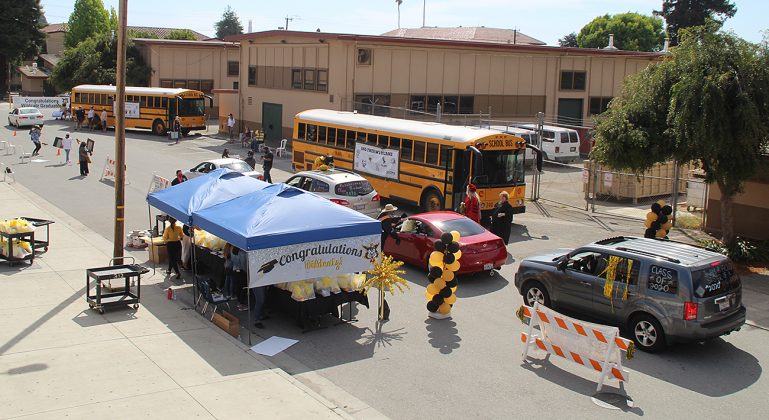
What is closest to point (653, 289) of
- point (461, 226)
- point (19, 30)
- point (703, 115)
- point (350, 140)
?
point (461, 226)

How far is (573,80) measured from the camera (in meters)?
48.1

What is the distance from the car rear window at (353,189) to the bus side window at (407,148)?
2.78m

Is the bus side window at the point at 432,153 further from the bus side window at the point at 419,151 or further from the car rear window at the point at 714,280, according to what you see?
the car rear window at the point at 714,280

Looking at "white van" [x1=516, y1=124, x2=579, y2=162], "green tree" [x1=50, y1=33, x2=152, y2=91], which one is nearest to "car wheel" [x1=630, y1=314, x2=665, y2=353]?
"white van" [x1=516, y1=124, x2=579, y2=162]

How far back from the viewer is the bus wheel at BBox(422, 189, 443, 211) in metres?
23.4

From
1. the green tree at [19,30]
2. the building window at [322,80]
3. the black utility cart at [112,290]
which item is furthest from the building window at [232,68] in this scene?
the black utility cart at [112,290]

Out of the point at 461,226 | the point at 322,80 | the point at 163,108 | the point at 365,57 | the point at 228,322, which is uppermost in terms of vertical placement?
the point at 365,57

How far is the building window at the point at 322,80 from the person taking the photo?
1603 inches

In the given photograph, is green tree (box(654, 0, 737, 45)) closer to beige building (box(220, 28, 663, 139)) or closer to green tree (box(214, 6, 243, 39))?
beige building (box(220, 28, 663, 139))

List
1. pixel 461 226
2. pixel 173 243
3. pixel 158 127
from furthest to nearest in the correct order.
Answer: pixel 158 127
pixel 461 226
pixel 173 243

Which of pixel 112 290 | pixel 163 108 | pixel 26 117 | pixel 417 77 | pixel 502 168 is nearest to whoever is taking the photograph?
pixel 112 290

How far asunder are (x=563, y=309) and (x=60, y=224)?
1452 centimetres

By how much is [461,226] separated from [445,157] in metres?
6.06

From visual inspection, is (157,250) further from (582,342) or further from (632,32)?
(632,32)
